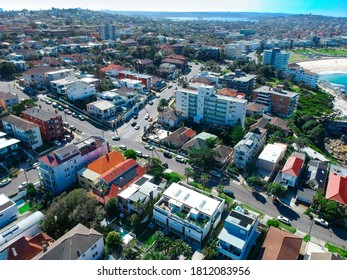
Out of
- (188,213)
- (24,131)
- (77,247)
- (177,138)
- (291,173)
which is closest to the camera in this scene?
(77,247)

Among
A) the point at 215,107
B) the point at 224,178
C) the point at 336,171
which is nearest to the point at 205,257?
the point at 224,178

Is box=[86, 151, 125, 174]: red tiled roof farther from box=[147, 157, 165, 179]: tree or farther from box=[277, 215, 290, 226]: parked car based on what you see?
box=[277, 215, 290, 226]: parked car

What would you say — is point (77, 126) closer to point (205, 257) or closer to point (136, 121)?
point (136, 121)

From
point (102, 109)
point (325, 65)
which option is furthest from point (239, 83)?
point (325, 65)


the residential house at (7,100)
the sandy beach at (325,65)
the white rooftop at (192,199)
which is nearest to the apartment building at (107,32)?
the residential house at (7,100)

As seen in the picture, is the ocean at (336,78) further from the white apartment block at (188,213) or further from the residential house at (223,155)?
the white apartment block at (188,213)

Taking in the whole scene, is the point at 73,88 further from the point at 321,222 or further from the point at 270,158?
the point at 321,222
